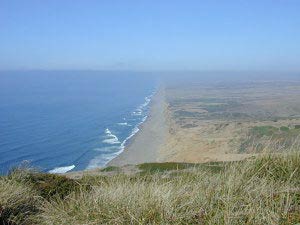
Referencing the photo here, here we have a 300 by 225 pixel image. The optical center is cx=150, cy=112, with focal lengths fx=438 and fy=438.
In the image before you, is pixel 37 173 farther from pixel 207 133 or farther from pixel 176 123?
pixel 176 123

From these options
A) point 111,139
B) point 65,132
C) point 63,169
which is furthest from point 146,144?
point 63,169

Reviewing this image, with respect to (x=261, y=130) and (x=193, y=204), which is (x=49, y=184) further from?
(x=261, y=130)

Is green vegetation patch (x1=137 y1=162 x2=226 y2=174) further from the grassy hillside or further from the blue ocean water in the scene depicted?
the blue ocean water

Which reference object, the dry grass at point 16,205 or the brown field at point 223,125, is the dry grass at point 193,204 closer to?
the dry grass at point 16,205

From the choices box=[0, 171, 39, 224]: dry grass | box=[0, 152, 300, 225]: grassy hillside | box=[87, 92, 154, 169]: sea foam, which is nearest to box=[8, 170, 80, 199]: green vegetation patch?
box=[0, 171, 39, 224]: dry grass

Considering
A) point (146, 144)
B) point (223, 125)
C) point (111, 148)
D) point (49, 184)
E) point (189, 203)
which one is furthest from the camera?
point (223, 125)

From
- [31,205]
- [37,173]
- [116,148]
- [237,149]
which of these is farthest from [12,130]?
[31,205]

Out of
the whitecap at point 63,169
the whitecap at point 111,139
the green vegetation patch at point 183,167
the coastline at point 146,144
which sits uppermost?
the green vegetation patch at point 183,167

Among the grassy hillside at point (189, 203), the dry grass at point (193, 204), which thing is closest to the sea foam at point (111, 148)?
the grassy hillside at point (189, 203)
